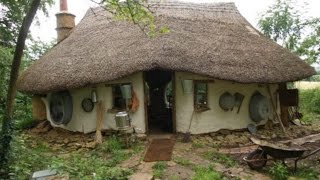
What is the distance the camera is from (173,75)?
1043cm

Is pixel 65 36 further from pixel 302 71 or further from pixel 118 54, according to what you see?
pixel 302 71

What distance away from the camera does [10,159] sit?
6.73 meters

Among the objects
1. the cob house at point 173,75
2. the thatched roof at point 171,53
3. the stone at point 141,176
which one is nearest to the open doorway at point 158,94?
the cob house at point 173,75

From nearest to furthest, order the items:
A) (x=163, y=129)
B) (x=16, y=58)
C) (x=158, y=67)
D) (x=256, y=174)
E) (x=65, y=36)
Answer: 1. (x=16, y=58)
2. (x=256, y=174)
3. (x=158, y=67)
4. (x=163, y=129)
5. (x=65, y=36)

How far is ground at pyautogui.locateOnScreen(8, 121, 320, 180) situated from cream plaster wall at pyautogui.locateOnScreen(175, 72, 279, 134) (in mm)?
277

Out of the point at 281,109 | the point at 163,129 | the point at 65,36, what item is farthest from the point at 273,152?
the point at 65,36

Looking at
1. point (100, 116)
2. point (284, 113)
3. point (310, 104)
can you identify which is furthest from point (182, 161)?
point (310, 104)

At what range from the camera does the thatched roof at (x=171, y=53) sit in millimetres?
9945

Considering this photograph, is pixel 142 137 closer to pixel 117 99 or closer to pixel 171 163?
pixel 117 99

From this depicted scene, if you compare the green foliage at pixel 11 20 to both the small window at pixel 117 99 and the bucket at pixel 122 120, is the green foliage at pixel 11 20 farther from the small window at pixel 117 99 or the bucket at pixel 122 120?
the bucket at pixel 122 120

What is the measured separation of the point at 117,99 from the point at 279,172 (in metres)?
5.53

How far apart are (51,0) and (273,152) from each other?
10.6 meters

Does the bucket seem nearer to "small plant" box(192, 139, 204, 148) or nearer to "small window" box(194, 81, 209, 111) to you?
"small plant" box(192, 139, 204, 148)

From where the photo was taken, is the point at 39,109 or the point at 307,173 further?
the point at 39,109
